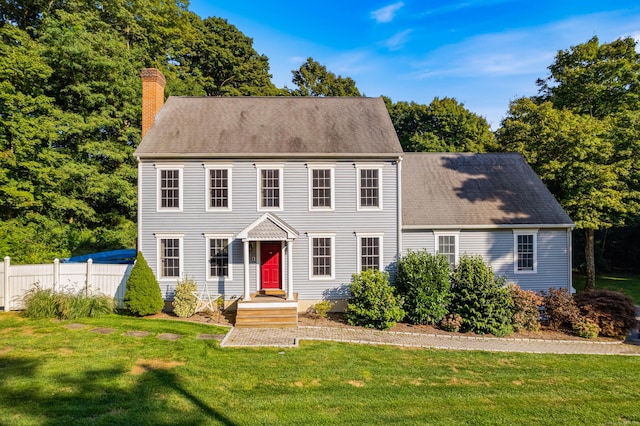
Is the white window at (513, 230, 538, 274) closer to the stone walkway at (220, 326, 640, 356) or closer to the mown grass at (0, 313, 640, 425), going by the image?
the stone walkway at (220, 326, 640, 356)

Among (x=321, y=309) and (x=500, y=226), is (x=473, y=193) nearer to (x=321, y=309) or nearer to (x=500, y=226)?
(x=500, y=226)

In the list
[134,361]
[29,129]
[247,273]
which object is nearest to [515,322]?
[247,273]

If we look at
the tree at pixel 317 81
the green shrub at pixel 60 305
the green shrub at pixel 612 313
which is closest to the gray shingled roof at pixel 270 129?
the green shrub at pixel 60 305

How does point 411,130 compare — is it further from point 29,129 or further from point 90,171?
point 29,129

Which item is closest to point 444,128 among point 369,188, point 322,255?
point 369,188

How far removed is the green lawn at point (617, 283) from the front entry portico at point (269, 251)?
20.2 m

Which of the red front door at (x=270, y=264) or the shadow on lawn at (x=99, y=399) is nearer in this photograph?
the shadow on lawn at (x=99, y=399)

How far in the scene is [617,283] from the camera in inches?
1062

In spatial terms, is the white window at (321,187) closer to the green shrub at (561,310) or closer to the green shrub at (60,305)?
the green shrub at (60,305)

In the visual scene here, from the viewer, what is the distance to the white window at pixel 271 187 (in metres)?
15.5

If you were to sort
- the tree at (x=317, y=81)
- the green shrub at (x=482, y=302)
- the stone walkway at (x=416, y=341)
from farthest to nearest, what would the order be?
the tree at (x=317, y=81)
the green shrub at (x=482, y=302)
the stone walkway at (x=416, y=341)

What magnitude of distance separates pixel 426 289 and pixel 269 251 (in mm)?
6979

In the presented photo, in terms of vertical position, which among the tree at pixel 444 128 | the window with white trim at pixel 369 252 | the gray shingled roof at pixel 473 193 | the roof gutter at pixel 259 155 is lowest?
the window with white trim at pixel 369 252

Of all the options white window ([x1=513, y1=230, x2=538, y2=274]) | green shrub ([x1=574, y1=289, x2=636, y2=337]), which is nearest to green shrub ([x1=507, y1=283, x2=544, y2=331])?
green shrub ([x1=574, y1=289, x2=636, y2=337])
